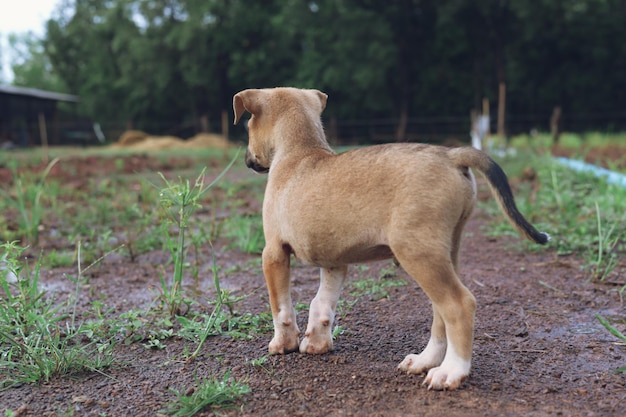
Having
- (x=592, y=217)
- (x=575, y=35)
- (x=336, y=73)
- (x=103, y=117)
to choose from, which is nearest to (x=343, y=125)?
→ (x=336, y=73)

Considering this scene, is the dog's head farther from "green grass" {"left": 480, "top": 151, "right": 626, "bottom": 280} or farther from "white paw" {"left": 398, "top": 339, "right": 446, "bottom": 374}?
"green grass" {"left": 480, "top": 151, "right": 626, "bottom": 280}

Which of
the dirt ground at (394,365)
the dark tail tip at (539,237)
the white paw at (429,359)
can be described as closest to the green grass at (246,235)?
the dirt ground at (394,365)

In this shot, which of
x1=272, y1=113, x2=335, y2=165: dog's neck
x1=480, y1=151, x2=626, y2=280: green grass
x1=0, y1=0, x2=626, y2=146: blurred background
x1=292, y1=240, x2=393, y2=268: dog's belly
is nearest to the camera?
x1=292, y1=240, x2=393, y2=268: dog's belly

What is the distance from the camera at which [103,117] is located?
4303 centimetres

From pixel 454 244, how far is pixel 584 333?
115 cm

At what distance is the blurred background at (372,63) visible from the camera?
110 feet

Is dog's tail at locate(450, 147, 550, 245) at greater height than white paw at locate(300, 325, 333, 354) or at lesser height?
greater

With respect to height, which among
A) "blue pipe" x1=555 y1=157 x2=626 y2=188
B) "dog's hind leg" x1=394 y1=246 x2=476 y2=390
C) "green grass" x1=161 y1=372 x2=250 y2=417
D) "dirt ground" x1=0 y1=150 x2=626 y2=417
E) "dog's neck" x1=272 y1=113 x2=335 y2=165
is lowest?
"blue pipe" x1=555 y1=157 x2=626 y2=188

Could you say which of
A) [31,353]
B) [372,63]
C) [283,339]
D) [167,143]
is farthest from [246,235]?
[372,63]

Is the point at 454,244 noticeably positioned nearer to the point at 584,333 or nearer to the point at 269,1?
the point at 584,333

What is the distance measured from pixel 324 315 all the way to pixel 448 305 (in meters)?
0.77

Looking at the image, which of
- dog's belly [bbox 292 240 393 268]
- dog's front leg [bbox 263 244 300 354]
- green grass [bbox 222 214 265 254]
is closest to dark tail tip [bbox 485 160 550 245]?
dog's belly [bbox 292 240 393 268]

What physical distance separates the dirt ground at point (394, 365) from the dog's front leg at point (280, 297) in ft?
0.24

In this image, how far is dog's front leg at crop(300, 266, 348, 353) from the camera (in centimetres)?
298
